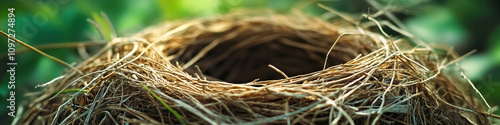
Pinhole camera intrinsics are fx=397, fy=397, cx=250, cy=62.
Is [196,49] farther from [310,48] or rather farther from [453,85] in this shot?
[453,85]

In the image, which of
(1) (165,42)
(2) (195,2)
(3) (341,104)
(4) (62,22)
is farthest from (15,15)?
(3) (341,104)

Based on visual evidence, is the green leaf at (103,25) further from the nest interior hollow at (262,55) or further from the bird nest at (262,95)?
the nest interior hollow at (262,55)

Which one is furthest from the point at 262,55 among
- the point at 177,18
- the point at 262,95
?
the point at 262,95

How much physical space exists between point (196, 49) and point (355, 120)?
0.57 m

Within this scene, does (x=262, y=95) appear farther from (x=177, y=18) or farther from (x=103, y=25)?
(x=177, y=18)

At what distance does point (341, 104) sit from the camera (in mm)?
580

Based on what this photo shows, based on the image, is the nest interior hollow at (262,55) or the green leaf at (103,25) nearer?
the green leaf at (103,25)

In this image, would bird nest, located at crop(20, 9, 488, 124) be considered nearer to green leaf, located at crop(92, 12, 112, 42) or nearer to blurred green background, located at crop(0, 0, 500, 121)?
green leaf, located at crop(92, 12, 112, 42)

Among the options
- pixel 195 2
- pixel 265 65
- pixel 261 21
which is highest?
pixel 195 2

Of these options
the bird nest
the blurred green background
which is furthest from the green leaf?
the blurred green background

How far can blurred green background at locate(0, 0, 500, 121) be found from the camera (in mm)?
996

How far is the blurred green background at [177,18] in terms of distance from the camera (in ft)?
3.27

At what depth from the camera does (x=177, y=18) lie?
4.30 ft

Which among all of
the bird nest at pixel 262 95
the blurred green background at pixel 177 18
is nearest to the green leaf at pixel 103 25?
the bird nest at pixel 262 95
